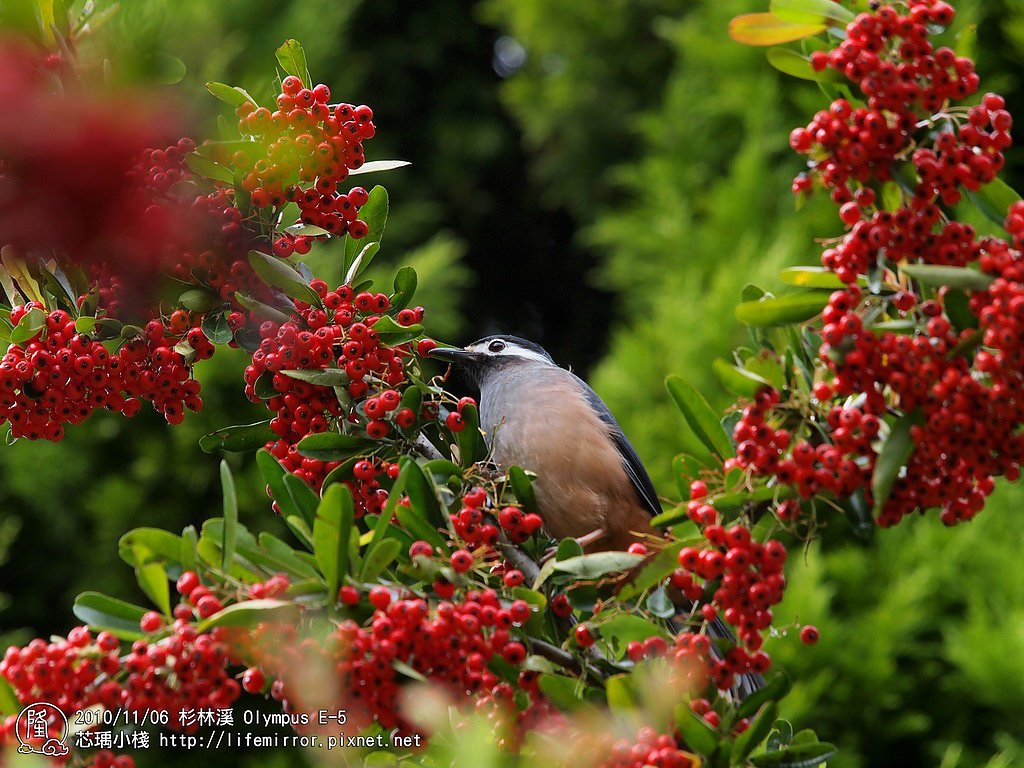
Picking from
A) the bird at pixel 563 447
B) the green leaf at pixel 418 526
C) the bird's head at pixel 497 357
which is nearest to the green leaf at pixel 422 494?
the green leaf at pixel 418 526

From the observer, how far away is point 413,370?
192 cm

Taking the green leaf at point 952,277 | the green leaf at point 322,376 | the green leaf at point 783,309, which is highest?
the green leaf at point 952,277

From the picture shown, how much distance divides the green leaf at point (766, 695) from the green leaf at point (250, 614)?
63cm

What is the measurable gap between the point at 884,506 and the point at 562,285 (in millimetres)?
7649

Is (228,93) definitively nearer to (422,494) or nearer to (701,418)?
(422,494)

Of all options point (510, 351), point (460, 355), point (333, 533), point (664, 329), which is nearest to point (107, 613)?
point (333, 533)

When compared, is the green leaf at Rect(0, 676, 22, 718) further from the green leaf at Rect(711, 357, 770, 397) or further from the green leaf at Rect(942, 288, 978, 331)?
the green leaf at Rect(942, 288, 978, 331)

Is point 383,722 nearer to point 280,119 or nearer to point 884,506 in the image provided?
point 884,506

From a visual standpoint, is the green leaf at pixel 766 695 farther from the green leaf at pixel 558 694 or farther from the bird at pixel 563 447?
the bird at pixel 563 447

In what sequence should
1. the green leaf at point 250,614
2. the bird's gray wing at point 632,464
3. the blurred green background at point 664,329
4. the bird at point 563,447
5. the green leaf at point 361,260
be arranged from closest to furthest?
the green leaf at point 250,614 < the green leaf at point 361,260 < the bird at point 563,447 < the bird's gray wing at point 632,464 < the blurred green background at point 664,329

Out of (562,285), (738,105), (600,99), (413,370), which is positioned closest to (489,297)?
(562,285)

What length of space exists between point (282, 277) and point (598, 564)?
0.69 m

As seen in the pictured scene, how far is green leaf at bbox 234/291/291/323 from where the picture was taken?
71.4 inches

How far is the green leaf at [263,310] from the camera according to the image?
5.95ft
